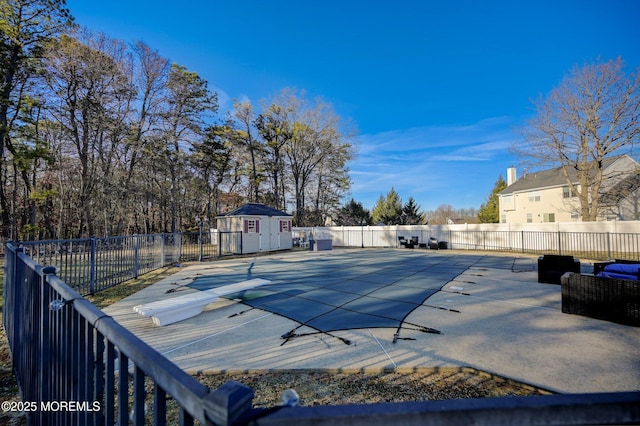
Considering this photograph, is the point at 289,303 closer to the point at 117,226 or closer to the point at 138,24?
the point at 138,24

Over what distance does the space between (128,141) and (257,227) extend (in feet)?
36.8

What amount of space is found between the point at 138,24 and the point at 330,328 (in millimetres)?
16081

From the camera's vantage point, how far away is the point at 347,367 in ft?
9.72

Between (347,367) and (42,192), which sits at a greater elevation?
(42,192)

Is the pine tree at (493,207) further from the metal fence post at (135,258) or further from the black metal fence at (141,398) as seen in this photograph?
the black metal fence at (141,398)

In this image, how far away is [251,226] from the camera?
54.3 ft

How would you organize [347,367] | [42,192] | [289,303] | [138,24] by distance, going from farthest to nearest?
[42,192] → [138,24] → [289,303] → [347,367]

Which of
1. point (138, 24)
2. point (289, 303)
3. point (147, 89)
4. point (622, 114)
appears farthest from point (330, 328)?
point (622, 114)

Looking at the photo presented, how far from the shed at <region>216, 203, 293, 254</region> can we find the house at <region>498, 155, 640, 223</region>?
69.8 ft

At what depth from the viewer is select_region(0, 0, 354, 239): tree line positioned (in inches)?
552

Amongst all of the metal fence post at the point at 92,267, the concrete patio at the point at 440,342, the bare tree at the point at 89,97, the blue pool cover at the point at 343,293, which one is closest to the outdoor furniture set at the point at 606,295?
the concrete patio at the point at 440,342

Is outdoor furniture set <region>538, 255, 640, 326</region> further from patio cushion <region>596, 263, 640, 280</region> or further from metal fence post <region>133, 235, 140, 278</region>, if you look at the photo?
metal fence post <region>133, 235, 140, 278</region>

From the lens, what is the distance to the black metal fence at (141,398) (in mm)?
602

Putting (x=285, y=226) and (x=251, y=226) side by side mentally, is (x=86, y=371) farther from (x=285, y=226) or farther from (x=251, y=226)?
(x=285, y=226)
